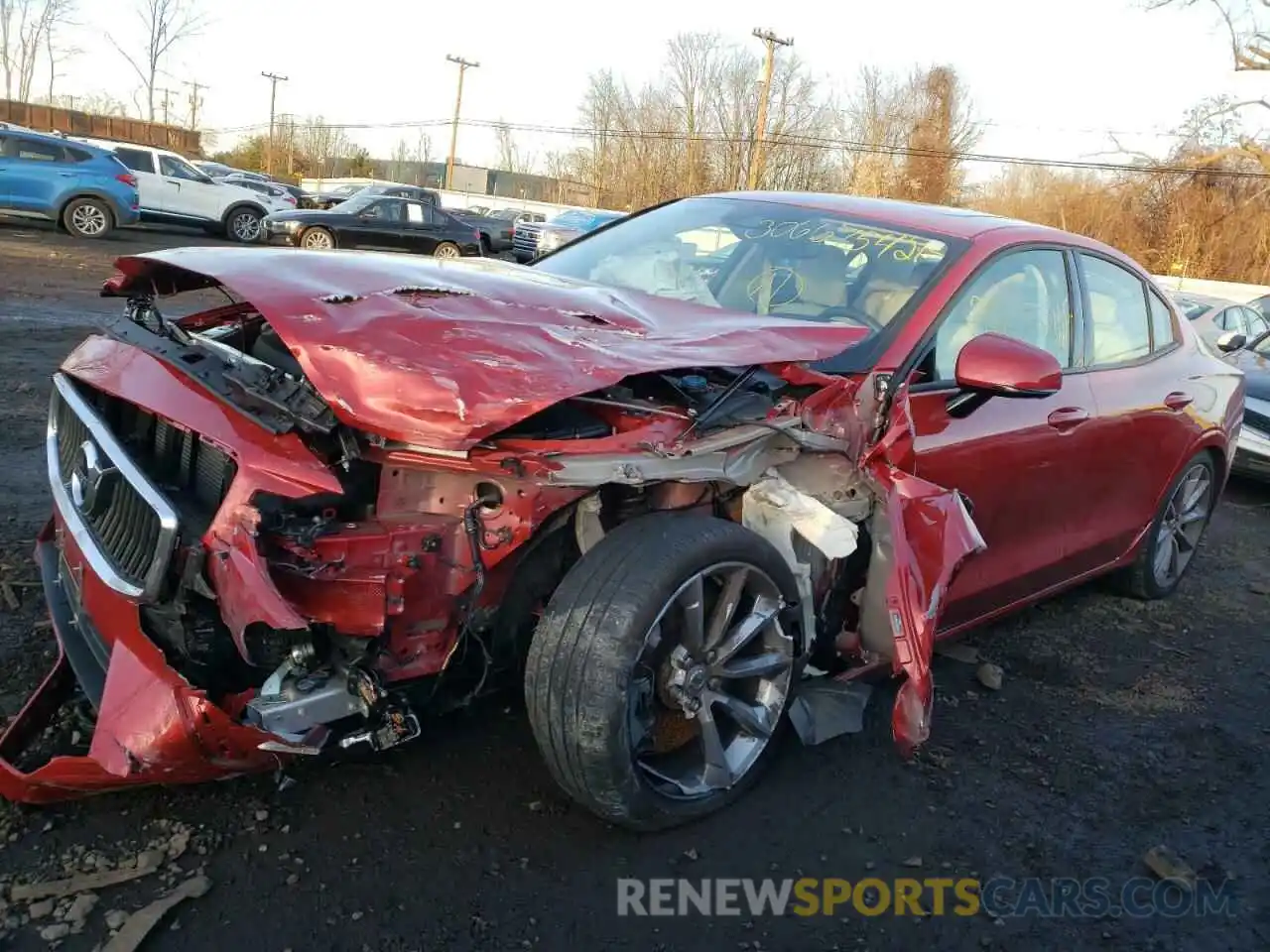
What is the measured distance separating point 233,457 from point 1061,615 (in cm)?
377

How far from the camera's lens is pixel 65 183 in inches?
654

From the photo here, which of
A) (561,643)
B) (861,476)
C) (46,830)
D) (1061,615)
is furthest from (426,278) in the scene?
(1061,615)

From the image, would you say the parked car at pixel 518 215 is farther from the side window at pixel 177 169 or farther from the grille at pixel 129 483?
the grille at pixel 129 483

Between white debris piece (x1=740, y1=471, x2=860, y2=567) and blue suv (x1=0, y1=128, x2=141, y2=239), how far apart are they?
17571mm

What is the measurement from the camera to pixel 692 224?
3.98 meters

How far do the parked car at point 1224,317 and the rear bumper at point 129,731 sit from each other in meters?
10.5

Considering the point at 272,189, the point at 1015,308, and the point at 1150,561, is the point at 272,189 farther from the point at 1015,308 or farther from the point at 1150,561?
the point at 1015,308

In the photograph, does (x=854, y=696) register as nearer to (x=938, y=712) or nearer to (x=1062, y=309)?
(x=938, y=712)

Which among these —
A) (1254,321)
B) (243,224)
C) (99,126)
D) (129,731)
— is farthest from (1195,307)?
(99,126)

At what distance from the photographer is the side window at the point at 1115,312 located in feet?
13.0

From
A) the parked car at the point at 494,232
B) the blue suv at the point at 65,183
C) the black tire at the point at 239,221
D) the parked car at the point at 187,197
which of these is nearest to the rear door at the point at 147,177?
the parked car at the point at 187,197

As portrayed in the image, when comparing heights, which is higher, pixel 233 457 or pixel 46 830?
pixel 233 457

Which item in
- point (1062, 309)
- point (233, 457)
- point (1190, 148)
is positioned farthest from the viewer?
point (1190, 148)

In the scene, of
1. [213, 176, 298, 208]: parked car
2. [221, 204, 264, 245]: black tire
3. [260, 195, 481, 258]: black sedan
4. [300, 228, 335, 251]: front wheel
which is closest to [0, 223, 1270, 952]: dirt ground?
[300, 228, 335, 251]: front wheel
